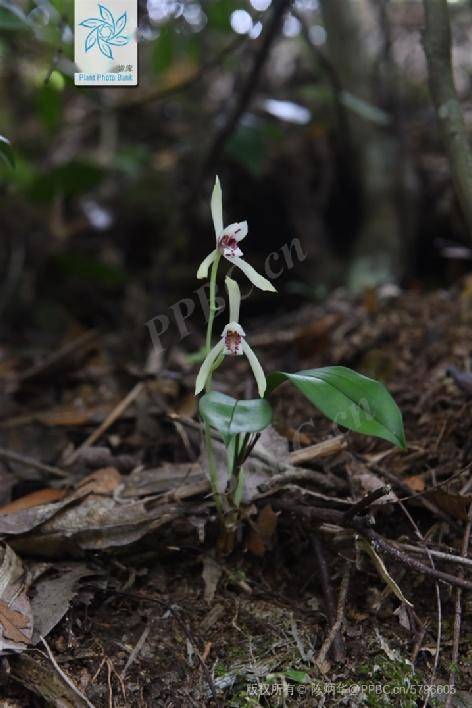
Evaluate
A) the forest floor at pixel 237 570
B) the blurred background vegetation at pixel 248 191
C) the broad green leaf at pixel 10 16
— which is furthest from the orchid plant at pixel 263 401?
the blurred background vegetation at pixel 248 191

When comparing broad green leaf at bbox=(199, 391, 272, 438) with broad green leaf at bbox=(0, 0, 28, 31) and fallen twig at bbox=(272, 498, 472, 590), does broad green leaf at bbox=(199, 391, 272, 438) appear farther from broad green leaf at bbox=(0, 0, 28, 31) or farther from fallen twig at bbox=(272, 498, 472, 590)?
broad green leaf at bbox=(0, 0, 28, 31)

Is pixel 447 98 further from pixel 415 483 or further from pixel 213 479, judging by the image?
pixel 213 479

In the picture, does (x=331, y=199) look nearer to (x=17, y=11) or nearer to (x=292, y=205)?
(x=292, y=205)

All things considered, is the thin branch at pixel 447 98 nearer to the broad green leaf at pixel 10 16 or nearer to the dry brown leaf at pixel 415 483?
the dry brown leaf at pixel 415 483

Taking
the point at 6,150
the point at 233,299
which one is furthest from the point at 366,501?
the point at 6,150

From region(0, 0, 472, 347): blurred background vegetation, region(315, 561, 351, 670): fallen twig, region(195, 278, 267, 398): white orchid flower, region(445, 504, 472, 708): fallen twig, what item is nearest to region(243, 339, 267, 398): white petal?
region(195, 278, 267, 398): white orchid flower

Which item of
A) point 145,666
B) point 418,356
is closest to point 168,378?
point 418,356
